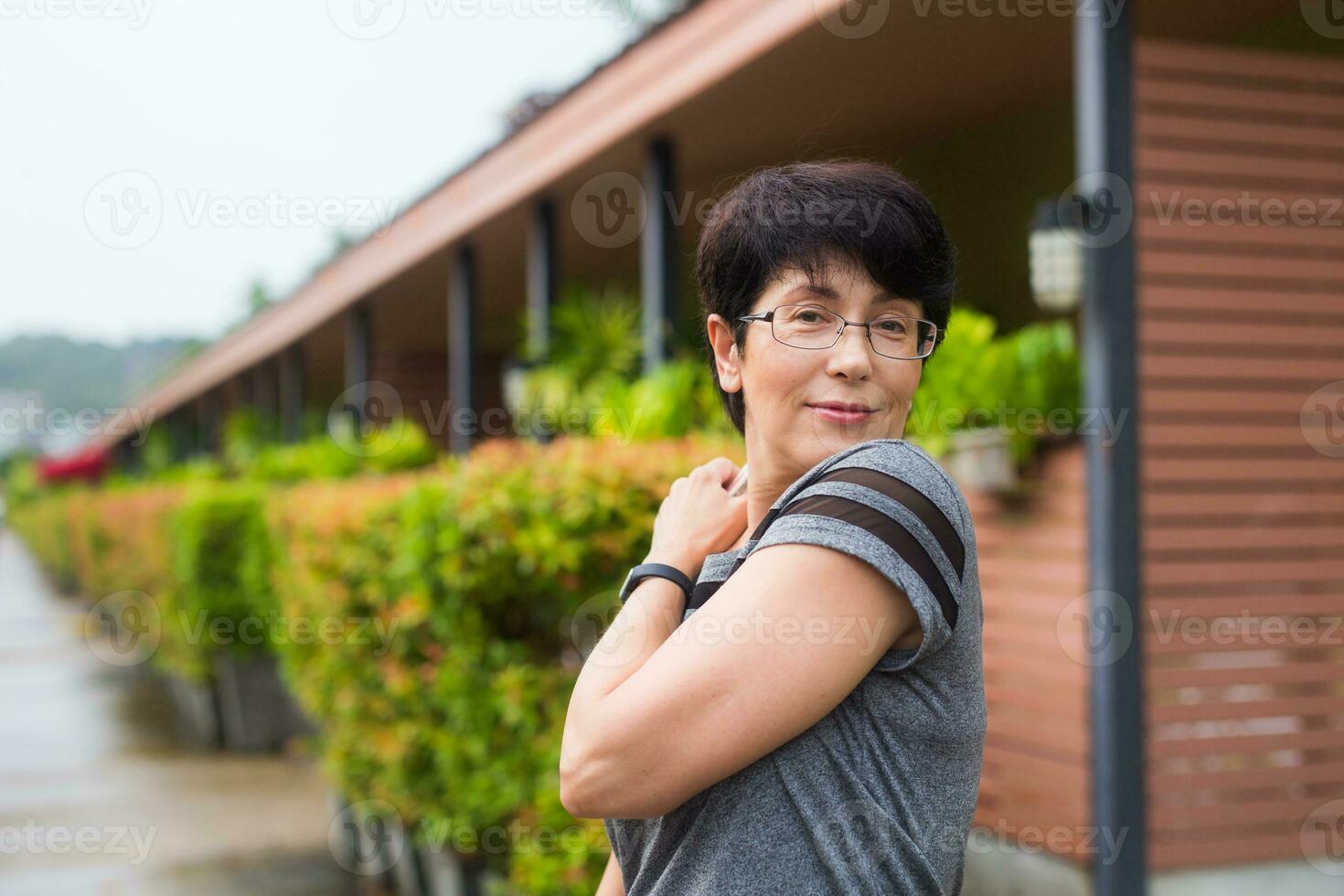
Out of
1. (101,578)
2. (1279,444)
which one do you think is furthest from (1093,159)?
(101,578)

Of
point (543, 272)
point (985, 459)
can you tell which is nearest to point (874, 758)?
point (985, 459)

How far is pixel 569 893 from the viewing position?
4.16 metres

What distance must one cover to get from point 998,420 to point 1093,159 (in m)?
1.04

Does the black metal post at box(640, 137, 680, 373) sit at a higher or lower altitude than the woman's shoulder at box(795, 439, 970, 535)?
higher

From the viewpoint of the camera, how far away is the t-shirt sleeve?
1.31 m

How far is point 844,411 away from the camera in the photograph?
1.52 meters

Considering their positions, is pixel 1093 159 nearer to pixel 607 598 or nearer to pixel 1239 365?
pixel 1239 365

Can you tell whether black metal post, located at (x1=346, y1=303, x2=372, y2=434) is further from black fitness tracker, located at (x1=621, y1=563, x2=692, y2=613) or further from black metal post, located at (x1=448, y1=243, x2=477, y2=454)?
black fitness tracker, located at (x1=621, y1=563, x2=692, y2=613)

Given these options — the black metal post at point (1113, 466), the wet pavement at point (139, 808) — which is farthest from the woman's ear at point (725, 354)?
the wet pavement at point (139, 808)

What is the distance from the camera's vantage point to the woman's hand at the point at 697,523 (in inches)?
64.4

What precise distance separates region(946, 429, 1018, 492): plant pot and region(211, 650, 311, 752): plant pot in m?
6.95

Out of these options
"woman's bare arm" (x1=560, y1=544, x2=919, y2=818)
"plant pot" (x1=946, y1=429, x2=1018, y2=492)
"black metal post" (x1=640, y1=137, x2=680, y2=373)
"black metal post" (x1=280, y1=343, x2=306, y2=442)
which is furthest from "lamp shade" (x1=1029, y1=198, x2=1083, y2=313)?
"black metal post" (x1=280, y1=343, x2=306, y2=442)

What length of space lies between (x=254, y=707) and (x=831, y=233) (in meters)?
9.91

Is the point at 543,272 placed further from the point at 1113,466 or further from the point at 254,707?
the point at 1113,466
